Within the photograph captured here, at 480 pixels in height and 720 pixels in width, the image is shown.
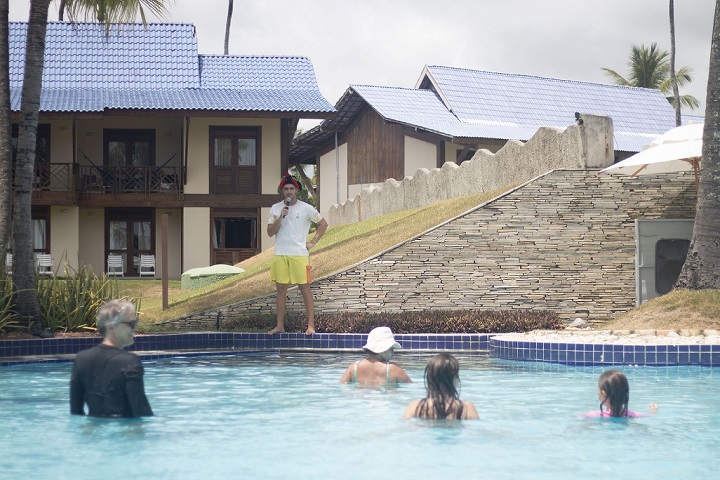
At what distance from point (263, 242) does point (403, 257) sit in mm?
16514

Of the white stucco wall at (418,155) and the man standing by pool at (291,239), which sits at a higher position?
the white stucco wall at (418,155)

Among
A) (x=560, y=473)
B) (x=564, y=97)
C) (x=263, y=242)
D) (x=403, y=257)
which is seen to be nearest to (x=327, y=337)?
(x=403, y=257)

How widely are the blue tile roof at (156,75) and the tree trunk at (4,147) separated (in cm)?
1640

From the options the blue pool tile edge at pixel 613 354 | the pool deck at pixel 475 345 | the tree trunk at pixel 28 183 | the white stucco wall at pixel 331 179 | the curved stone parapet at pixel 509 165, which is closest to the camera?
the blue pool tile edge at pixel 613 354

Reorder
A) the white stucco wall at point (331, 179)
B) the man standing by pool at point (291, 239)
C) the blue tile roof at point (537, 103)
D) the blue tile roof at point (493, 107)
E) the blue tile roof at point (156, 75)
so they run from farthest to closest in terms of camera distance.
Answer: the white stucco wall at point (331, 179) → the blue tile roof at point (537, 103) → the blue tile roof at point (493, 107) → the blue tile roof at point (156, 75) → the man standing by pool at point (291, 239)

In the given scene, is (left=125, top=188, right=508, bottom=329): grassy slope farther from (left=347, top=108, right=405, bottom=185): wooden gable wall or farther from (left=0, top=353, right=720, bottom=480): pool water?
(left=347, top=108, right=405, bottom=185): wooden gable wall

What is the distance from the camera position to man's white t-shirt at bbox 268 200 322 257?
13.5 metres

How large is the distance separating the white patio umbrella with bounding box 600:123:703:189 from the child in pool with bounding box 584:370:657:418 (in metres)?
7.11

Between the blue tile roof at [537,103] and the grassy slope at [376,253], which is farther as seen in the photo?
the blue tile roof at [537,103]

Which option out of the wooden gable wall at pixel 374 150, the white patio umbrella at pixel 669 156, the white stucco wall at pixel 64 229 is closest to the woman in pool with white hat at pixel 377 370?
the white patio umbrella at pixel 669 156

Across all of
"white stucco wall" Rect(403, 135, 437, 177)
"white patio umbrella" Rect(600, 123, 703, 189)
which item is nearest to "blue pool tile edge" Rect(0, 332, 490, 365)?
"white patio umbrella" Rect(600, 123, 703, 189)

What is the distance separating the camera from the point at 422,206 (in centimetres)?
2339

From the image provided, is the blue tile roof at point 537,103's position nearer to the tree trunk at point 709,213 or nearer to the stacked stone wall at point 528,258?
the stacked stone wall at point 528,258

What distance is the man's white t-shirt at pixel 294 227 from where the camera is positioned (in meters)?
13.5
